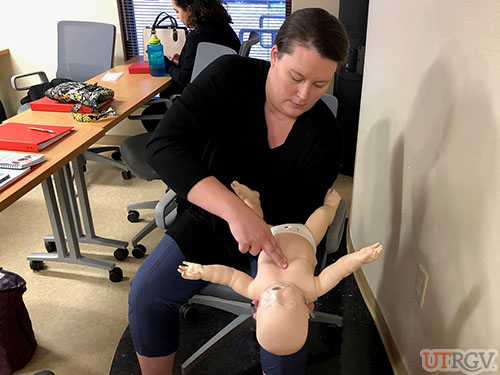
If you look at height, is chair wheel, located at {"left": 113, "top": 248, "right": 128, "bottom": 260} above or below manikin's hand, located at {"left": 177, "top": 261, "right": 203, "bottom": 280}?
below

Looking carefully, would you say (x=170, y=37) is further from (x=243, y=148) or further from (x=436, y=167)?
(x=436, y=167)

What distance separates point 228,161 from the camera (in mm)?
1378

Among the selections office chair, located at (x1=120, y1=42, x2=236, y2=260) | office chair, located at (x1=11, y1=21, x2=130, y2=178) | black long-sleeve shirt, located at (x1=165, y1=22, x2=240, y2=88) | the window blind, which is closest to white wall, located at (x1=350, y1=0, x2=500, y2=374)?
office chair, located at (x1=120, y1=42, x2=236, y2=260)

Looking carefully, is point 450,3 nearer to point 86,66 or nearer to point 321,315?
point 321,315

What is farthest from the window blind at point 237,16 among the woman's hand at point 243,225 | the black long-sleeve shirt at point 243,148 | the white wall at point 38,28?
the woman's hand at point 243,225

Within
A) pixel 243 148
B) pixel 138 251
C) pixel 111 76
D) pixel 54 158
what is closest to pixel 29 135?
pixel 54 158

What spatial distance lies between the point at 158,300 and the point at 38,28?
10.1 ft

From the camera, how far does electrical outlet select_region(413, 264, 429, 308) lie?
1425 millimetres

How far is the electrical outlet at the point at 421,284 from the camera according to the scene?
56.1 inches

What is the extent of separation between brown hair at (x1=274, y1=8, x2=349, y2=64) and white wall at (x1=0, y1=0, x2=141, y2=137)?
107 inches

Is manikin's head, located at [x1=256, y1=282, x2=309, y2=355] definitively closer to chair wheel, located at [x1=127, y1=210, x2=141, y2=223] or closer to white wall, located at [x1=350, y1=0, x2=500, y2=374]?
white wall, located at [x1=350, y1=0, x2=500, y2=374]

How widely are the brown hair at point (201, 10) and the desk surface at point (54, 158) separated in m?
1.06

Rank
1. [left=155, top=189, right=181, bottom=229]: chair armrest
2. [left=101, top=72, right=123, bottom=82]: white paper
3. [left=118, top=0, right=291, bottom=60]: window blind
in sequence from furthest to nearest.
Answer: [left=118, top=0, right=291, bottom=60]: window blind → [left=101, top=72, right=123, bottom=82]: white paper → [left=155, top=189, right=181, bottom=229]: chair armrest

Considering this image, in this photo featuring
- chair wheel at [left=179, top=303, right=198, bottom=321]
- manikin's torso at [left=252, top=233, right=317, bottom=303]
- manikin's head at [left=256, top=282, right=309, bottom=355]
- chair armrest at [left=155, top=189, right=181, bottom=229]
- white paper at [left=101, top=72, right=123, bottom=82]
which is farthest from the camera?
white paper at [left=101, top=72, right=123, bottom=82]
